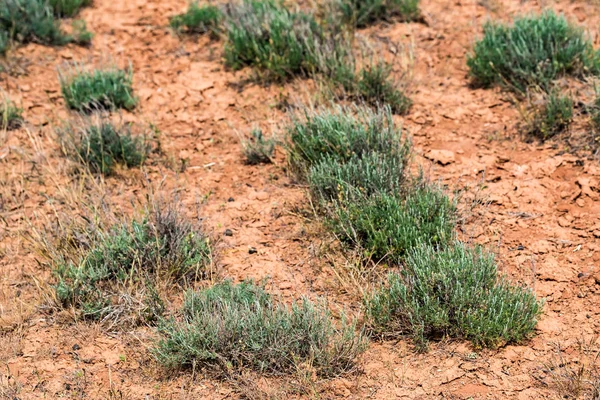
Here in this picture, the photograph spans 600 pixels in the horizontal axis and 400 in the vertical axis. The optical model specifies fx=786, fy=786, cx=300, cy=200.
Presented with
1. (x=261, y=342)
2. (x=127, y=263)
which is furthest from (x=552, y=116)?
(x=127, y=263)

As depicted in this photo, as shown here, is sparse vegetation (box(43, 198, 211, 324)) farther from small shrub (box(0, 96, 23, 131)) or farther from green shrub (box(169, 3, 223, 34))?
green shrub (box(169, 3, 223, 34))

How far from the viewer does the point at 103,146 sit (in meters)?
5.97

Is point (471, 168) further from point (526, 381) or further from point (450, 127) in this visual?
point (526, 381)

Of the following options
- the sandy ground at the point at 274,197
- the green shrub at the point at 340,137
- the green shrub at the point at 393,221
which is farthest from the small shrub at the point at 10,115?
the green shrub at the point at 393,221

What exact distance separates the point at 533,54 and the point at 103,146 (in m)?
3.41

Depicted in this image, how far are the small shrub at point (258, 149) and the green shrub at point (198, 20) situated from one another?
1.78 metres

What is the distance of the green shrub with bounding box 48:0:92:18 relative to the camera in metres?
7.63

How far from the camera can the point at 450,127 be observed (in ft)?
20.2

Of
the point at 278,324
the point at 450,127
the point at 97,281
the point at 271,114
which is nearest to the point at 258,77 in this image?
the point at 271,114

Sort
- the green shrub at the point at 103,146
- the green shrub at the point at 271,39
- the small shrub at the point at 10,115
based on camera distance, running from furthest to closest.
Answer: the green shrub at the point at 271,39 → the small shrub at the point at 10,115 → the green shrub at the point at 103,146

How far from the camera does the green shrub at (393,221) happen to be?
4.89m

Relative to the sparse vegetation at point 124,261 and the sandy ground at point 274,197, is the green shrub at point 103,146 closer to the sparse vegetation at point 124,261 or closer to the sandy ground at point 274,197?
the sandy ground at point 274,197

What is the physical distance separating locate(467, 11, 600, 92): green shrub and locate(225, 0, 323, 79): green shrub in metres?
1.40

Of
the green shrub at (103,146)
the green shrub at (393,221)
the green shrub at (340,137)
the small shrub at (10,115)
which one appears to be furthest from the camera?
the small shrub at (10,115)
